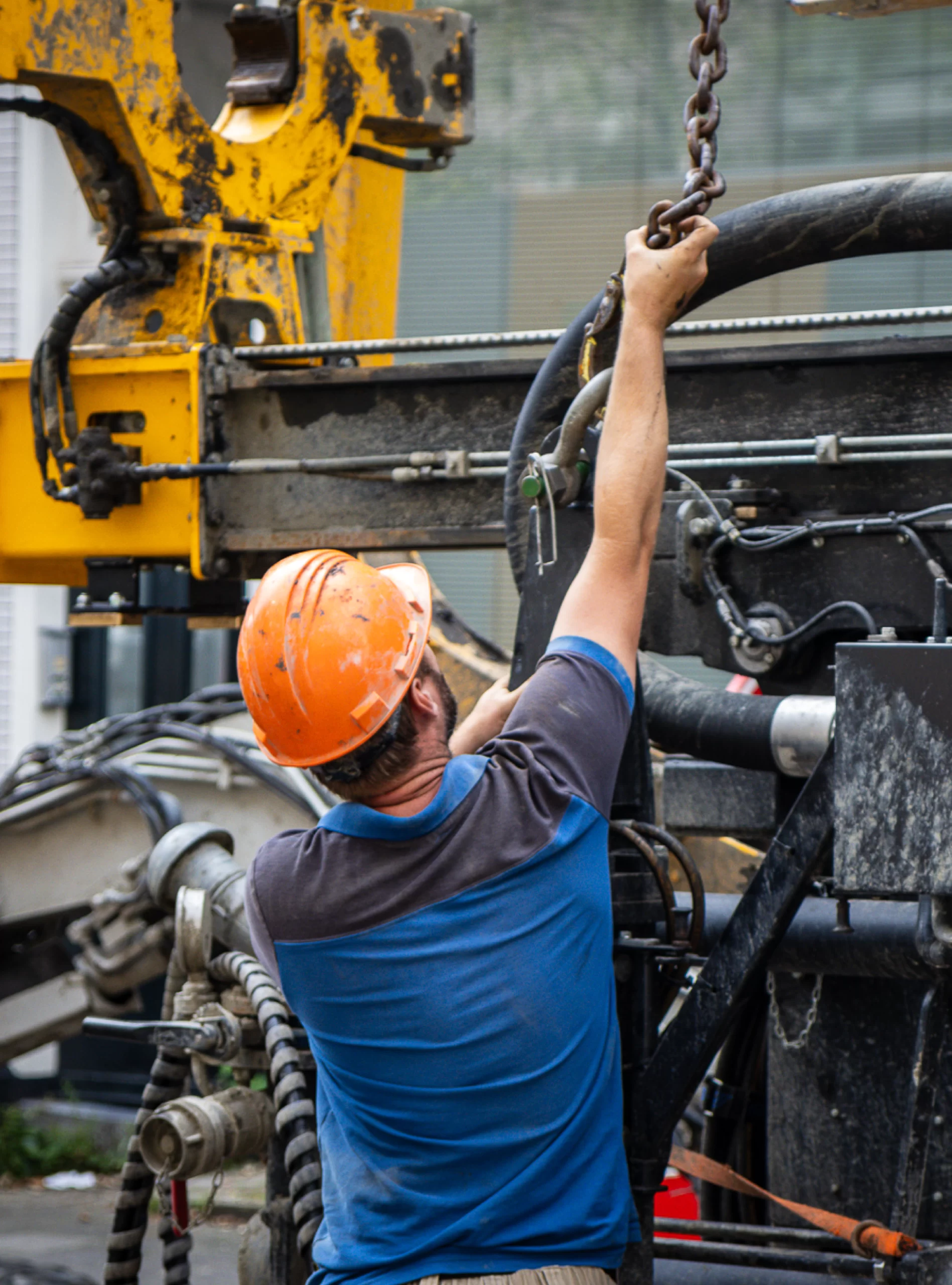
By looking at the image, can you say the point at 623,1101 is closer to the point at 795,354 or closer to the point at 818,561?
the point at 818,561

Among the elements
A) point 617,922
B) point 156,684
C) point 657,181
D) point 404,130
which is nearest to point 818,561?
point 617,922

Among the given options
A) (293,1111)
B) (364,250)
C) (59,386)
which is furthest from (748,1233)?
(364,250)

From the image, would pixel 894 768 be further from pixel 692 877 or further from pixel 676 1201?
pixel 676 1201

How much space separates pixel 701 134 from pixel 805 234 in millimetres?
608

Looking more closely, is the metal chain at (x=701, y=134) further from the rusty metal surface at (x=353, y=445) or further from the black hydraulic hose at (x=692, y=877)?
the rusty metal surface at (x=353, y=445)

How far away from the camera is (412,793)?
2.41m

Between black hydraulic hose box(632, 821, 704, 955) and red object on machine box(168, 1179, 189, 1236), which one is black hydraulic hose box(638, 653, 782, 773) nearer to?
black hydraulic hose box(632, 821, 704, 955)

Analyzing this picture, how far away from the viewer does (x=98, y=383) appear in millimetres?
4598

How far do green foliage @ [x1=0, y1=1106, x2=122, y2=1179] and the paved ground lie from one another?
0.19 metres

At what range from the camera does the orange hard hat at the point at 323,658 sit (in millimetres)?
2387

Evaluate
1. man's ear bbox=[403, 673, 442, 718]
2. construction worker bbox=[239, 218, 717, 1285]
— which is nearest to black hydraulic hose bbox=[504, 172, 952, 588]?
construction worker bbox=[239, 218, 717, 1285]

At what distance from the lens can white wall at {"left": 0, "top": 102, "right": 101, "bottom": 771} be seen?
9.34 m

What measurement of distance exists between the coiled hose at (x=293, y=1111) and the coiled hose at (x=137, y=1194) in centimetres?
27

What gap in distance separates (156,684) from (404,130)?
4919 millimetres
